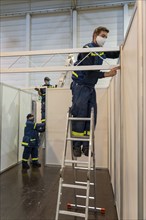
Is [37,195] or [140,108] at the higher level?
[140,108]

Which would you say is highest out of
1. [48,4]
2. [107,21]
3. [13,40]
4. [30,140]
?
[48,4]

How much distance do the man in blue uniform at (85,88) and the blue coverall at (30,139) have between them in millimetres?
2436

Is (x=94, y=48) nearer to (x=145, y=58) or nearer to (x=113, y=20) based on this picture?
(x=145, y=58)

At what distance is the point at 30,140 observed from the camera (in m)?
4.71

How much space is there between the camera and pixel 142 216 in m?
1.17

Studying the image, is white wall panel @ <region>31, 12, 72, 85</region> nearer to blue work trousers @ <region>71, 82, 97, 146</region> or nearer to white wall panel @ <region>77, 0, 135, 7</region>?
white wall panel @ <region>77, 0, 135, 7</region>

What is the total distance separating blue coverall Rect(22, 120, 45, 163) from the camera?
469 centimetres

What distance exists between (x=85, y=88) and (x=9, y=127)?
2.80m

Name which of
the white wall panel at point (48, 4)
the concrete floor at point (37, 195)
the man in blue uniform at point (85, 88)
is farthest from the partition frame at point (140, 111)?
the white wall panel at point (48, 4)

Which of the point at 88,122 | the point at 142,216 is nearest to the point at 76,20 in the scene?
the point at 88,122

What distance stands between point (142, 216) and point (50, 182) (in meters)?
2.80

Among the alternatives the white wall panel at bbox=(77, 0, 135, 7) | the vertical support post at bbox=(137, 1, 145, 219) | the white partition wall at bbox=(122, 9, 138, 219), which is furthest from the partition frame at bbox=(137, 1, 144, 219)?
the white wall panel at bbox=(77, 0, 135, 7)

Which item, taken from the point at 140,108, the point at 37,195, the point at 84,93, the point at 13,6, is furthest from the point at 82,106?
the point at 13,6

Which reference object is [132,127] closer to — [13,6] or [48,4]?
[48,4]
